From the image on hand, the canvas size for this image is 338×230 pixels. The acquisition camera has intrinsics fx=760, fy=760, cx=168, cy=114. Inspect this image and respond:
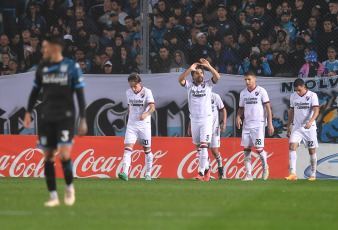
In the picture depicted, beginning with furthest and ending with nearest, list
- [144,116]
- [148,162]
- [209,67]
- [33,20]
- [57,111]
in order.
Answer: [33,20], [148,162], [144,116], [209,67], [57,111]

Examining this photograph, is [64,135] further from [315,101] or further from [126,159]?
[315,101]

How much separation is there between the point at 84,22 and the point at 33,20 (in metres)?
1.51

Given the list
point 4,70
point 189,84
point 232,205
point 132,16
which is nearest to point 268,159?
point 189,84

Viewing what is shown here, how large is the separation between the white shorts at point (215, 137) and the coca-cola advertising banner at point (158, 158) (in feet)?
1.78

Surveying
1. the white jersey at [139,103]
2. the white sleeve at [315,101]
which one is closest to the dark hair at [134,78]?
the white jersey at [139,103]

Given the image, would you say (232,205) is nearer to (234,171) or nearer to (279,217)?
(279,217)

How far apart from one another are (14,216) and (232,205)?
287 centimetres

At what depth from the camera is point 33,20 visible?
2023cm

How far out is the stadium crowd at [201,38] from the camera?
17.7 metres

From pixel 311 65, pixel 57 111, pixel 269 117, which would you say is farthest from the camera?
pixel 311 65

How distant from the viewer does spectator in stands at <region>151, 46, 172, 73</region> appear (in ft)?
59.0

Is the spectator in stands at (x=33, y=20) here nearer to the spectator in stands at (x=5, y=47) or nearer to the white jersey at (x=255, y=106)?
the spectator in stands at (x=5, y=47)

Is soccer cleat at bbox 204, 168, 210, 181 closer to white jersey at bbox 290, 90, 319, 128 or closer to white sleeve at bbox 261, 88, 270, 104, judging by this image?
white sleeve at bbox 261, 88, 270, 104

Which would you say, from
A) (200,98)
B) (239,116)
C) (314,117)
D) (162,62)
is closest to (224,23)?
(162,62)
